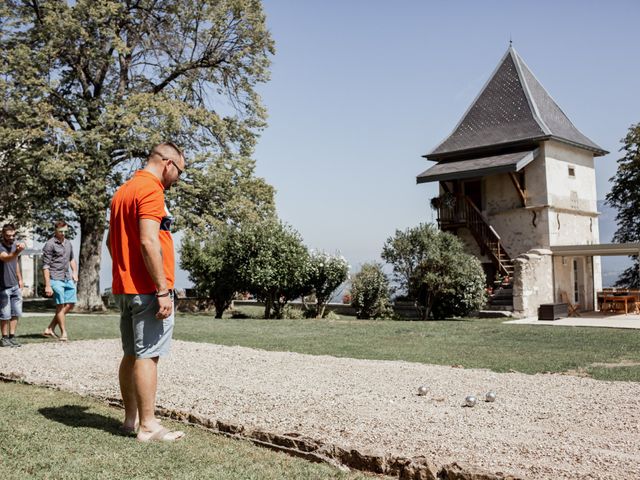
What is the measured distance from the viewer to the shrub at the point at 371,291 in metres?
21.6

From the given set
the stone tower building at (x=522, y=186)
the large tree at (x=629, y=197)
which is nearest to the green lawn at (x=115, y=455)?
the stone tower building at (x=522, y=186)

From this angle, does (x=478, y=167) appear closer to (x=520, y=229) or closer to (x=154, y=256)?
(x=520, y=229)

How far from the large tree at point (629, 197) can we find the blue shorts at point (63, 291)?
29172 mm

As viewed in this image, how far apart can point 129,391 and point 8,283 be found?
627 cm

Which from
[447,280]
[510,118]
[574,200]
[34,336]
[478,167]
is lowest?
[34,336]

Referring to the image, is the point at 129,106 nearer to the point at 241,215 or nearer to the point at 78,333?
the point at 241,215

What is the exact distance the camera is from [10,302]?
1012 centimetres

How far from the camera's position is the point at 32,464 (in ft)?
13.1

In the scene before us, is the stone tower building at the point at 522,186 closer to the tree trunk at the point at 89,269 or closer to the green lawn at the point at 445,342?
the green lawn at the point at 445,342

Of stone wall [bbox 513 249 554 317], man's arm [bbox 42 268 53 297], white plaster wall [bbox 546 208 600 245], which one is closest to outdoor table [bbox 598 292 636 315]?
stone wall [bbox 513 249 554 317]

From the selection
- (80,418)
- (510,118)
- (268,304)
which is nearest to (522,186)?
(510,118)

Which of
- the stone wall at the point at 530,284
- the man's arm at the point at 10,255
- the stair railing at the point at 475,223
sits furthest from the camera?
the stair railing at the point at 475,223

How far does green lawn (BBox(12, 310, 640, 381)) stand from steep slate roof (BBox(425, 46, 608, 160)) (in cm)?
→ 1332

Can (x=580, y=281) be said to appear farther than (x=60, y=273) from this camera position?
Yes
